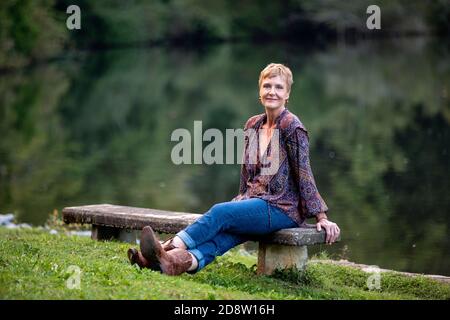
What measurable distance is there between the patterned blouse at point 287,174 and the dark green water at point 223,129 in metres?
4.07

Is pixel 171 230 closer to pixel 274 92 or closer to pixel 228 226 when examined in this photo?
pixel 228 226

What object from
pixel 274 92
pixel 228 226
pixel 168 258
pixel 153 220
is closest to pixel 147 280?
pixel 168 258

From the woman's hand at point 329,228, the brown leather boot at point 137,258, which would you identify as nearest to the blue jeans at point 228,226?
the woman's hand at point 329,228

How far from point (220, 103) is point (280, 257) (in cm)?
2716

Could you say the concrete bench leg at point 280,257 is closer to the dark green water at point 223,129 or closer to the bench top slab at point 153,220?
the bench top slab at point 153,220

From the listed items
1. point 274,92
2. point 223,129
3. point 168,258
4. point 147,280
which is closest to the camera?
point 147,280

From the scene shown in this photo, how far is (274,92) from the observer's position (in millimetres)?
7676

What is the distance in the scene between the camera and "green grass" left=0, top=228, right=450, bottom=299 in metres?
6.33

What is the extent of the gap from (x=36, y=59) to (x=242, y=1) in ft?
89.8

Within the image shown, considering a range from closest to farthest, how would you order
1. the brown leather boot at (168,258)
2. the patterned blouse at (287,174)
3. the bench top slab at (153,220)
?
the brown leather boot at (168,258)
the bench top slab at (153,220)
the patterned blouse at (287,174)

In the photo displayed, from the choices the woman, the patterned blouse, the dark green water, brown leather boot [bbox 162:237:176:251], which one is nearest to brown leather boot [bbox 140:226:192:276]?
the woman

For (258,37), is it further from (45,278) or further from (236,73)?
(45,278)

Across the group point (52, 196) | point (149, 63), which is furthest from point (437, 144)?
point (149, 63)

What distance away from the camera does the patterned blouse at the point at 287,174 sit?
24.7 feet
